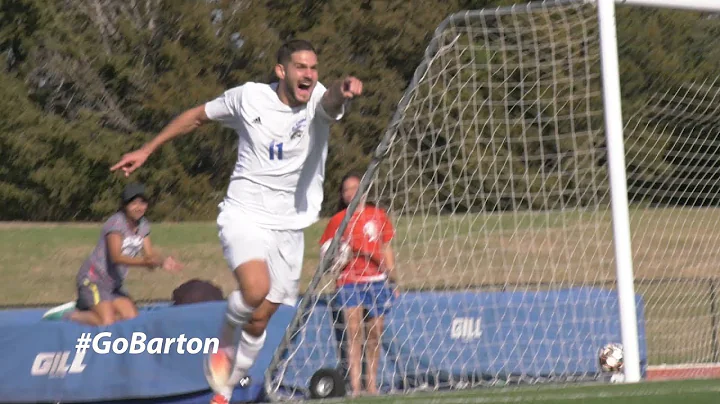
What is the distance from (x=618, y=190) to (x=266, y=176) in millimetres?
1966

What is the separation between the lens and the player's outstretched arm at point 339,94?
20.8ft

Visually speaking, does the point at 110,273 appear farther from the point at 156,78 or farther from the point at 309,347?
the point at 156,78

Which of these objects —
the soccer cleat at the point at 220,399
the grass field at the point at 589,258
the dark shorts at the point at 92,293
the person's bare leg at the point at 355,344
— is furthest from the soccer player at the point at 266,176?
the dark shorts at the point at 92,293

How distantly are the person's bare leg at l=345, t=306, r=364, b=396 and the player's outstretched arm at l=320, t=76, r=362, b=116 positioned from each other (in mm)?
1848

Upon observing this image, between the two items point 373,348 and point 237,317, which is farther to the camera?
point 373,348

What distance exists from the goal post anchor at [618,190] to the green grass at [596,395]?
0.44 m

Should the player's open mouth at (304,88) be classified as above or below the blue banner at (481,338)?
above

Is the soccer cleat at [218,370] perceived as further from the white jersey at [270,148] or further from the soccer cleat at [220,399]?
the white jersey at [270,148]

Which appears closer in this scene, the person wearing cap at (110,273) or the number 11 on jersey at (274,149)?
the number 11 on jersey at (274,149)

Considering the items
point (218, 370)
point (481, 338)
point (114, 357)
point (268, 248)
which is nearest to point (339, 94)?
point (268, 248)

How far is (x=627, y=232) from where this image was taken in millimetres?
6613

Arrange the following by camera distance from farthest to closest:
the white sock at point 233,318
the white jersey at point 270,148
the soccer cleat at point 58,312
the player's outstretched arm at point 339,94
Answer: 1. the soccer cleat at point 58,312
2. the white jersey at point 270,148
3. the white sock at point 233,318
4. the player's outstretched arm at point 339,94

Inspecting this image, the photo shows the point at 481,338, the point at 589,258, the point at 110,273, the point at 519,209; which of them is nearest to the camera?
the point at 519,209

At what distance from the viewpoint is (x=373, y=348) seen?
819cm
